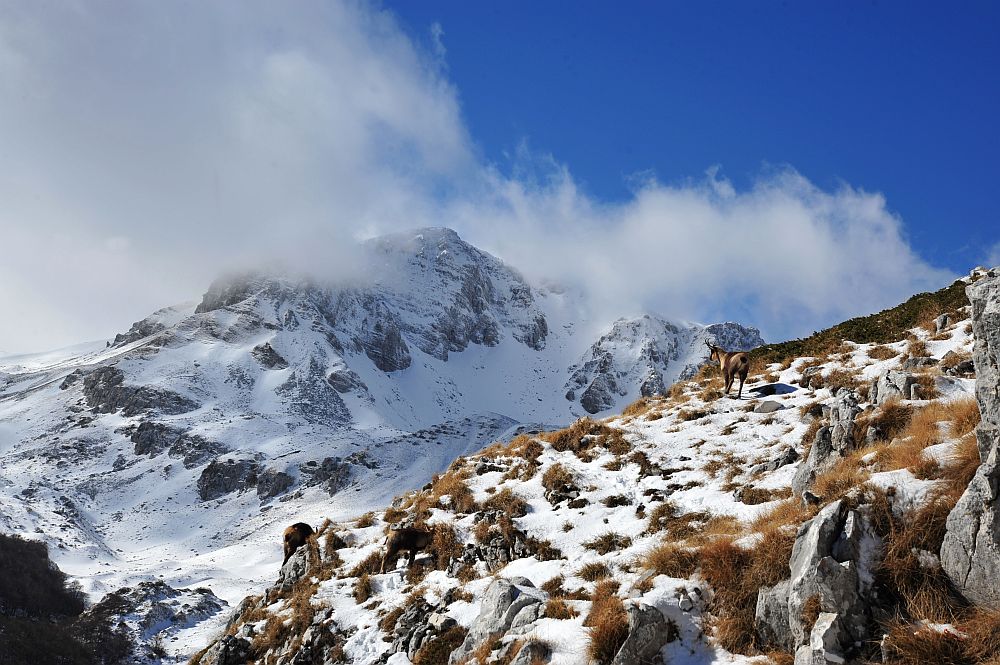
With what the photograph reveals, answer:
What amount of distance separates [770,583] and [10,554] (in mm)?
91548

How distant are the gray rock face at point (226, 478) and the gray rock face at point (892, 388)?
397 feet

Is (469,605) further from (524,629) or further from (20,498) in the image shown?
(20,498)

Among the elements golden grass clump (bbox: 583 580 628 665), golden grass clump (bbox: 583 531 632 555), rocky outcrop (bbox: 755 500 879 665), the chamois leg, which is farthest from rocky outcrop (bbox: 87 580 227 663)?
rocky outcrop (bbox: 755 500 879 665)

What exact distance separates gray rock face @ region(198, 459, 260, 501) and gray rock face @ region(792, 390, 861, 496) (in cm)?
12104

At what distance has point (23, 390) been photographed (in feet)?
581

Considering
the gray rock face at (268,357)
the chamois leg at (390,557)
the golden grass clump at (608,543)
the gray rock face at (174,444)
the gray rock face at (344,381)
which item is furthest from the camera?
the gray rock face at (344,381)

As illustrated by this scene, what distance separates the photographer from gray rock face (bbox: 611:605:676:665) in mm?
7781

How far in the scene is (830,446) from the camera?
440 inches

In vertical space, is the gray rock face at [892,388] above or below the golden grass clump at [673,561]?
above

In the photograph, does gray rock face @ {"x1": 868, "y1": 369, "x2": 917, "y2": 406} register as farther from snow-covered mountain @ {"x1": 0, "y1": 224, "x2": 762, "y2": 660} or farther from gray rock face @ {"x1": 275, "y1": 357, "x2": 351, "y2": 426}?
gray rock face @ {"x1": 275, "y1": 357, "x2": 351, "y2": 426}

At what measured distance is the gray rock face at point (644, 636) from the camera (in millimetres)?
7781

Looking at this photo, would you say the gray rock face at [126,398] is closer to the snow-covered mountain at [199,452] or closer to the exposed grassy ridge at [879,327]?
the snow-covered mountain at [199,452]

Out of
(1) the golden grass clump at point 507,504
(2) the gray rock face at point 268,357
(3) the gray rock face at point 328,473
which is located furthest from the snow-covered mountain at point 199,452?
(1) the golden grass clump at point 507,504

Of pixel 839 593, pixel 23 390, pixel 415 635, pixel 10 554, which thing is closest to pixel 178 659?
pixel 10 554
